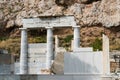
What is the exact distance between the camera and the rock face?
173ft

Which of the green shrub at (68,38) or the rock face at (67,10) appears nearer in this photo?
the green shrub at (68,38)

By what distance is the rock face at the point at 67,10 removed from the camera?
173ft

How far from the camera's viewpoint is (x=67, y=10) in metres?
55.2

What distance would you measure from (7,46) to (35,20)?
17017 mm

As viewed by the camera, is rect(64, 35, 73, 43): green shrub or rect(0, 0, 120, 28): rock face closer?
rect(64, 35, 73, 43): green shrub

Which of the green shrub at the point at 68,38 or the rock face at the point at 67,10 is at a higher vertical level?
the rock face at the point at 67,10

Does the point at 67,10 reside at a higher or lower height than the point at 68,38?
higher

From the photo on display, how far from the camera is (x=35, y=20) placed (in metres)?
33.8

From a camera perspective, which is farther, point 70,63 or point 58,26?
point 58,26

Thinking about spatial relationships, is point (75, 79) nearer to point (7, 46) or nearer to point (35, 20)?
point (35, 20)

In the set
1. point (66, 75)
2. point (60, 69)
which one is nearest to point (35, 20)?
point (60, 69)

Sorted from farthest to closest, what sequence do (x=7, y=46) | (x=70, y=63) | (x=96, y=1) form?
(x=96, y=1) → (x=7, y=46) → (x=70, y=63)

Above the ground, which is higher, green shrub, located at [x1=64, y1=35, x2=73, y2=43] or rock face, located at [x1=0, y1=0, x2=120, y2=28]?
rock face, located at [x1=0, y1=0, x2=120, y2=28]

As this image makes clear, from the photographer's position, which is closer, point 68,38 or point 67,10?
point 68,38
